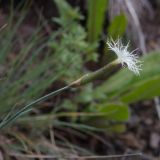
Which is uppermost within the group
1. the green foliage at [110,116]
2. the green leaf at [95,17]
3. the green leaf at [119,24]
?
the green leaf at [95,17]

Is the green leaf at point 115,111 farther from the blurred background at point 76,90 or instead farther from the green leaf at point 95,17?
the green leaf at point 95,17

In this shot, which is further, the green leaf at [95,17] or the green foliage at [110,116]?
the green leaf at [95,17]

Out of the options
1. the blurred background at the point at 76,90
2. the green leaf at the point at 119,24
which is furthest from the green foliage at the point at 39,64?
the green leaf at the point at 119,24

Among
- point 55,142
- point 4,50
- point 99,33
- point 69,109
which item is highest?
point 99,33

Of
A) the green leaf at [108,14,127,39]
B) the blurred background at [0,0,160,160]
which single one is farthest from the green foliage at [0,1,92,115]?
the green leaf at [108,14,127,39]

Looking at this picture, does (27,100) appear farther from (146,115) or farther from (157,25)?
(157,25)

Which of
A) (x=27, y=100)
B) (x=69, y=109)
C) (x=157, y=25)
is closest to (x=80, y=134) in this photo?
(x=69, y=109)

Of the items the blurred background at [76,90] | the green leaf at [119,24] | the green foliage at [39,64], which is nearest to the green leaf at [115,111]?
the blurred background at [76,90]

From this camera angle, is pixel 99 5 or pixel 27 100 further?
pixel 99 5

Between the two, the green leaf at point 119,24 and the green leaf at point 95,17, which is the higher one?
the green leaf at point 95,17
